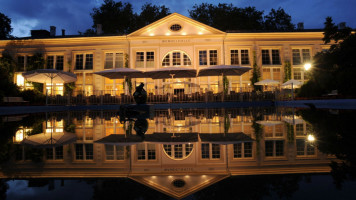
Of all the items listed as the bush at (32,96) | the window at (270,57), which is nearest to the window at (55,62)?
the bush at (32,96)

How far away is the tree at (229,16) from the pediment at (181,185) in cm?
3689

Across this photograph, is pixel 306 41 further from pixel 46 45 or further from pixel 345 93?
pixel 46 45

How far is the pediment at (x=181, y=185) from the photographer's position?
1153 mm

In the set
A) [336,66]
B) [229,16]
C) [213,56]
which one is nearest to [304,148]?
[336,66]

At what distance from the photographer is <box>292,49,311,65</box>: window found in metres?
25.4

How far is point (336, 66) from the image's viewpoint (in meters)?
13.1

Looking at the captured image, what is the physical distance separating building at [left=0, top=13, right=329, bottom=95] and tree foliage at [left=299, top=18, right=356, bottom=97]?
31.3ft

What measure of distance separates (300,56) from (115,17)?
2770cm

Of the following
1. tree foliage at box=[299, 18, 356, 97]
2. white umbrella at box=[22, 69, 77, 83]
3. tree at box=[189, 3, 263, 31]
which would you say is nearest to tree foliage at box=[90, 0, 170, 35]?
tree at box=[189, 3, 263, 31]

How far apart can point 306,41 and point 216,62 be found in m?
10.2

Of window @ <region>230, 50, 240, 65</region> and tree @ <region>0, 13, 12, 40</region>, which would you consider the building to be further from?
tree @ <region>0, 13, 12, 40</region>

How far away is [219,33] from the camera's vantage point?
78.7ft

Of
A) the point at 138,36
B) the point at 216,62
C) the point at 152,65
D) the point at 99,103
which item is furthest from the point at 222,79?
the point at 99,103

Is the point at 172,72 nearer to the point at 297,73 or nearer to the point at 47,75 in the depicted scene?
the point at 47,75
